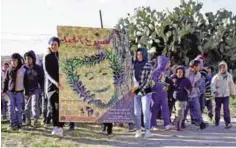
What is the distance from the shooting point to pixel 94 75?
355 inches

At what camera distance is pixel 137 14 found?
18266 mm

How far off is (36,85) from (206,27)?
30.8ft

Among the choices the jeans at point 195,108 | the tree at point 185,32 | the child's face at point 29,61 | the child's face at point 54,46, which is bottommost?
the jeans at point 195,108

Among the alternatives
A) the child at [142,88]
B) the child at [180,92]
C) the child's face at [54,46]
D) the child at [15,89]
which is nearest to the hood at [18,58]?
the child at [15,89]

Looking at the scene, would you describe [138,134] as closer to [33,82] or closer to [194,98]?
[194,98]

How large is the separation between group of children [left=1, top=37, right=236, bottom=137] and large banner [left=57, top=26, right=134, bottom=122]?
0.18 meters

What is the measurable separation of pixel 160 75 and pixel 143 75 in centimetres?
106

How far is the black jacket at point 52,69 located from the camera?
888 centimetres

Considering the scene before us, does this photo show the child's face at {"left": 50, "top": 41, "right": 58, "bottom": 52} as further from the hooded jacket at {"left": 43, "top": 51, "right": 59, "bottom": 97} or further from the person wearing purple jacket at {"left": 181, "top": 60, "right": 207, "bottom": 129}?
the person wearing purple jacket at {"left": 181, "top": 60, "right": 207, "bottom": 129}

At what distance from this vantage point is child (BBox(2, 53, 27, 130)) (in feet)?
31.6

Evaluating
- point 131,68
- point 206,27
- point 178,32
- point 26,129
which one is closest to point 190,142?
point 131,68

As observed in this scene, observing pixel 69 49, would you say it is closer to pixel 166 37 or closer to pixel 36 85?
pixel 36 85

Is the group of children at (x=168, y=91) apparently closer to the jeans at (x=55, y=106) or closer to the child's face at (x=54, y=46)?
the jeans at (x=55, y=106)

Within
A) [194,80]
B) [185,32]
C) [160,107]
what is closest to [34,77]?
[160,107]
